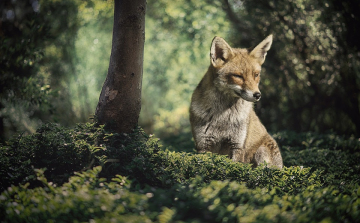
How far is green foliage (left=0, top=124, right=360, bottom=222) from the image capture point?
2820 millimetres

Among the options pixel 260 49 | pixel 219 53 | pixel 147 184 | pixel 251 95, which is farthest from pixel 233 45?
pixel 147 184

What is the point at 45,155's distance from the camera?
A: 4.11 metres

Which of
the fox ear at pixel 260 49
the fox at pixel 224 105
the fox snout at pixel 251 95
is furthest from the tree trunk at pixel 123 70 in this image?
the fox ear at pixel 260 49

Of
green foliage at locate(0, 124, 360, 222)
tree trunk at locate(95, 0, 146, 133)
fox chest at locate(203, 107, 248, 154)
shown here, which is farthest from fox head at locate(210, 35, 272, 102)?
tree trunk at locate(95, 0, 146, 133)

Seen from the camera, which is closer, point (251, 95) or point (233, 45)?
point (251, 95)

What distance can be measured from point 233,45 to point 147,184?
757 centimetres

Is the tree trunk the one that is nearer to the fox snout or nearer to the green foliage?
the green foliage

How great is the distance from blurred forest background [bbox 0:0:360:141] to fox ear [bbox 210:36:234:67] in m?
2.16

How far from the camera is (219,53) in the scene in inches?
200

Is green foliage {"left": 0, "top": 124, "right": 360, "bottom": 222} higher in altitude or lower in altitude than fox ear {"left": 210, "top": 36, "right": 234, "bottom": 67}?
lower

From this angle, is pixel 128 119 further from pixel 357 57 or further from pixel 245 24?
pixel 245 24

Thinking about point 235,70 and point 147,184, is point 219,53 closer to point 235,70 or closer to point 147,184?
point 235,70

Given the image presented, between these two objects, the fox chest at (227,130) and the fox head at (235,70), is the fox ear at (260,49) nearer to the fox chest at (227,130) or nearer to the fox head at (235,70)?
the fox head at (235,70)

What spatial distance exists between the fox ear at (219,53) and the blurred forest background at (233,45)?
7.10 feet
